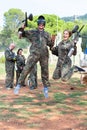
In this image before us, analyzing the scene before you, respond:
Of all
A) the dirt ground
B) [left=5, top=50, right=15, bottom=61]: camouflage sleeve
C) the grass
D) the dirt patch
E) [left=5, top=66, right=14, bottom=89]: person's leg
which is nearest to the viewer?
the dirt ground

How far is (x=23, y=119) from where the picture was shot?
372 inches

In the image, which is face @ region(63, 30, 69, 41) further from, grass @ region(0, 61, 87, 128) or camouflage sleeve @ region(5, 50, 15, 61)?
camouflage sleeve @ region(5, 50, 15, 61)

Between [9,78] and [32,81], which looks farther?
[9,78]

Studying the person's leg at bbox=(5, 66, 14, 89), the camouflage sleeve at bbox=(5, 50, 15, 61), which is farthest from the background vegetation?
the camouflage sleeve at bbox=(5, 50, 15, 61)

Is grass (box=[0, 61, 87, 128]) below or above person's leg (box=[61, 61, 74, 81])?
below

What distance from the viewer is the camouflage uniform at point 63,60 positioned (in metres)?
10.6

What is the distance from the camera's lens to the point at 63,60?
10820 millimetres

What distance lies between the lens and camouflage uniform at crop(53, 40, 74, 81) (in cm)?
1063

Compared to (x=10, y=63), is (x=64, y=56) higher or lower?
higher

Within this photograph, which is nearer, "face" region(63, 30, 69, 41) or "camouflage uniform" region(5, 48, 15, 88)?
"face" region(63, 30, 69, 41)

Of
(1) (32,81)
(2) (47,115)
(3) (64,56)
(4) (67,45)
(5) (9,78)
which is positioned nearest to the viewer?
(2) (47,115)

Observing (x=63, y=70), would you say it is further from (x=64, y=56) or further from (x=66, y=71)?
(x=64, y=56)

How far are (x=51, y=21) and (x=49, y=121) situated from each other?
63139 mm

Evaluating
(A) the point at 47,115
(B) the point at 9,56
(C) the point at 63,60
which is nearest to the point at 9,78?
(B) the point at 9,56
